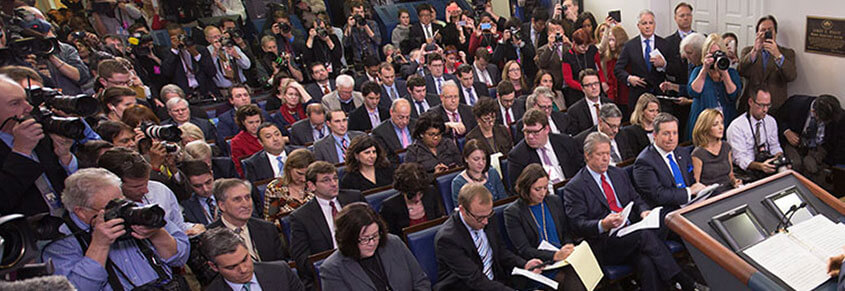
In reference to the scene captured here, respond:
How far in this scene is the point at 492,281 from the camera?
289 centimetres

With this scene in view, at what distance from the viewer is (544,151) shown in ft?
13.0

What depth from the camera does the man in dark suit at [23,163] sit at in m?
2.27

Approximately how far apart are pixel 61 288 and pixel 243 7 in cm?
815

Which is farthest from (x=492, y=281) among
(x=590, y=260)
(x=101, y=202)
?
(x=101, y=202)

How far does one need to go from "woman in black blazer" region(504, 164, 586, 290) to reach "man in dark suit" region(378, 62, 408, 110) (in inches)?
112

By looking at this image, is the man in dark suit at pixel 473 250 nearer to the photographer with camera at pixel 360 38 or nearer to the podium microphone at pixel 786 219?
the podium microphone at pixel 786 219

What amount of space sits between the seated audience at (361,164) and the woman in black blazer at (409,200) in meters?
0.43

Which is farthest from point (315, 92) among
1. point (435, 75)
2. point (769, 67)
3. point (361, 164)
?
point (769, 67)

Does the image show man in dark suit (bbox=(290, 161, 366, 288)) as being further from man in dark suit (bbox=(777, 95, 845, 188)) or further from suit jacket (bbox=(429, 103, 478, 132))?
man in dark suit (bbox=(777, 95, 845, 188))

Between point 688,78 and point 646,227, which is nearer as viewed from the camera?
point 646,227

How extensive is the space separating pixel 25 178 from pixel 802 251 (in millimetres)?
3167

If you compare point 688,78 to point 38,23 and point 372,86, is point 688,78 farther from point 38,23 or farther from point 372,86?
point 38,23

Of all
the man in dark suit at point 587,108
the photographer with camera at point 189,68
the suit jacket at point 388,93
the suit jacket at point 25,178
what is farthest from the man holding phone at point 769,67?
the photographer with camera at point 189,68

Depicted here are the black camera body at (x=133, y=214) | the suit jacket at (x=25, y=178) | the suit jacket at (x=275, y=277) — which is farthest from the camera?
the suit jacket at (x=275, y=277)
